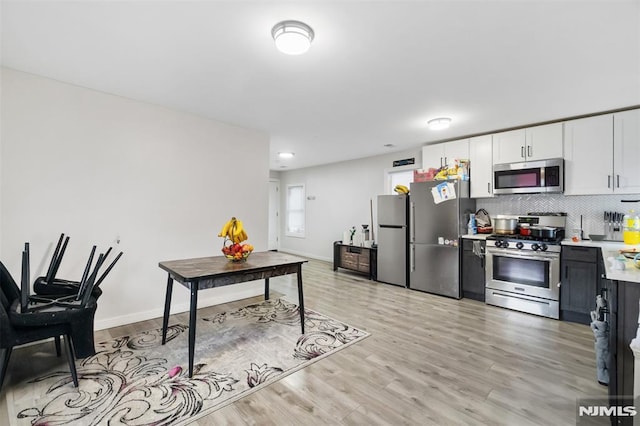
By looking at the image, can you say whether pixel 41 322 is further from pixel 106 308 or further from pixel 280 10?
pixel 280 10

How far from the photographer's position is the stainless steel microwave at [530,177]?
3582mm

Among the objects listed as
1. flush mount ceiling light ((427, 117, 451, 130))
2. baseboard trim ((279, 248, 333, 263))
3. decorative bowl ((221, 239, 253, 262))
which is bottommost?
baseboard trim ((279, 248, 333, 263))

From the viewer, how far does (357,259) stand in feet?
18.4

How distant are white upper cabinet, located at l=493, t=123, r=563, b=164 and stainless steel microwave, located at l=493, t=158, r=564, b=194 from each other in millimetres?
102

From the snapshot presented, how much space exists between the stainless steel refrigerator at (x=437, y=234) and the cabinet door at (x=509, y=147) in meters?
0.58

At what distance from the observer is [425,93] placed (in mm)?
2957

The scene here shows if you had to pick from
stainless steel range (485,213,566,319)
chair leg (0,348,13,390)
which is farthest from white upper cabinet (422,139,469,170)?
chair leg (0,348,13,390)

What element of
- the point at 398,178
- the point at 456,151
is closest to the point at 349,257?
the point at 398,178

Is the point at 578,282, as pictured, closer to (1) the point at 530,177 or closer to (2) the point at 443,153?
(1) the point at 530,177

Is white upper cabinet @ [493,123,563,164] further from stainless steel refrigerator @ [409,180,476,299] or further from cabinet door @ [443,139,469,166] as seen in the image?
stainless steel refrigerator @ [409,180,476,299]

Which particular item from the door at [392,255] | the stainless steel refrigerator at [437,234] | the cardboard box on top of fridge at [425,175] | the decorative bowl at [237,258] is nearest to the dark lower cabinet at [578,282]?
the stainless steel refrigerator at [437,234]

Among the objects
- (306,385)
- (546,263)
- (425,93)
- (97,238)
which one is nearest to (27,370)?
(97,238)

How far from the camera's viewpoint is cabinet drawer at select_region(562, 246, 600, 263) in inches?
124

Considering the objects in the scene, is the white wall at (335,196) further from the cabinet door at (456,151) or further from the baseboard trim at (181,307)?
the baseboard trim at (181,307)
